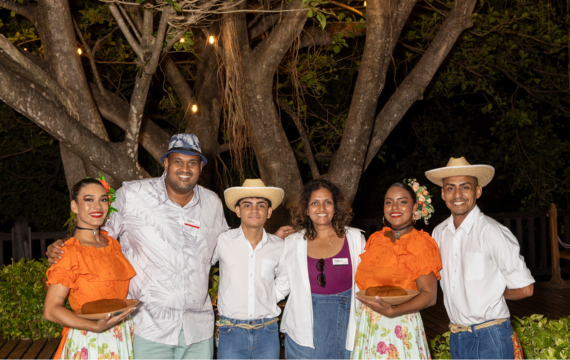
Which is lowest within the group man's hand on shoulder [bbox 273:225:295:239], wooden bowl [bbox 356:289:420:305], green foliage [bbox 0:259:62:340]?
green foliage [bbox 0:259:62:340]

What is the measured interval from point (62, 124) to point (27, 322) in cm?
278

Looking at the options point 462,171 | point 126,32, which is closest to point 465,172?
point 462,171

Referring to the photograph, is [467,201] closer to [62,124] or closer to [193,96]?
[62,124]

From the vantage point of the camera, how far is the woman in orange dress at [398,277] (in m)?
Result: 2.84

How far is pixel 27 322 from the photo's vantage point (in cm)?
535

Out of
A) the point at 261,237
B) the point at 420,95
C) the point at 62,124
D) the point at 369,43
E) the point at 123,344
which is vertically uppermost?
the point at 369,43

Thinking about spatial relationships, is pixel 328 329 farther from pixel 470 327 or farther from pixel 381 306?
pixel 470 327

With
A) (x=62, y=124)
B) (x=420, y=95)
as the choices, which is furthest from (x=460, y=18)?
(x=62, y=124)

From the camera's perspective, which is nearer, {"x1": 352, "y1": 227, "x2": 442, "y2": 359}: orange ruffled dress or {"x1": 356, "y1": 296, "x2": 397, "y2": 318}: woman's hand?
{"x1": 356, "y1": 296, "x2": 397, "y2": 318}: woman's hand

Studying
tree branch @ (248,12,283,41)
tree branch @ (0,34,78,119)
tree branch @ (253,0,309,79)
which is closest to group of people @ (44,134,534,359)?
tree branch @ (253,0,309,79)

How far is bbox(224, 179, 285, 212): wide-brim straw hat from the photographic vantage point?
3.09m

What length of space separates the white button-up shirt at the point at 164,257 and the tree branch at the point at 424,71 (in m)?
2.12

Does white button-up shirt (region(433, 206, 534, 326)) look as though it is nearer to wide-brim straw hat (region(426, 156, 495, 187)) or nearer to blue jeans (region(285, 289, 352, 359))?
wide-brim straw hat (region(426, 156, 495, 187))

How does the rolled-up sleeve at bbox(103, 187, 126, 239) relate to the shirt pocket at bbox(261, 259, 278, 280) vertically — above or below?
above
